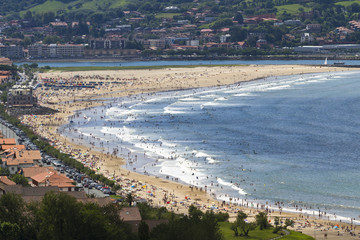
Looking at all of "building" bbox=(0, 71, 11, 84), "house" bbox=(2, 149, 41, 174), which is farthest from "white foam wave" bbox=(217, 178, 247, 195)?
"building" bbox=(0, 71, 11, 84)

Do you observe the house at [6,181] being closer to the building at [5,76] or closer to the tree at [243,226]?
the tree at [243,226]

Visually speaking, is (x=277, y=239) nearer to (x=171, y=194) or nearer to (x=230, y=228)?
(x=230, y=228)

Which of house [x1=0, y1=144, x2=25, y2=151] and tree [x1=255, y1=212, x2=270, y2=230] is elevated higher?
house [x1=0, y1=144, x2=25, y2=151]

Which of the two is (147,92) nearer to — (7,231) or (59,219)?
(7,231)

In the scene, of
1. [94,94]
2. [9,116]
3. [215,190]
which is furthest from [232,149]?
[94,94]

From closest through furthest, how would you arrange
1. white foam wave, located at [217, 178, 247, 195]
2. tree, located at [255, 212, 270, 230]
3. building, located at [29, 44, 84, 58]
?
tree, located at [255, 212, 270, 230] → white foam wave, located at [217, 178, 247, 195] → building, located at [29, 44, 84, 58]

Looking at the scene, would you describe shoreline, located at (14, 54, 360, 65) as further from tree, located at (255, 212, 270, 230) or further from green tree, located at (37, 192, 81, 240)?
green tree, located at (37, 192, 81, 240)
